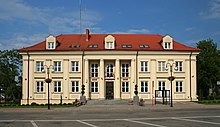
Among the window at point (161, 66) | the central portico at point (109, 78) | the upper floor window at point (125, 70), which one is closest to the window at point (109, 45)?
the central portico at point (109, 78)

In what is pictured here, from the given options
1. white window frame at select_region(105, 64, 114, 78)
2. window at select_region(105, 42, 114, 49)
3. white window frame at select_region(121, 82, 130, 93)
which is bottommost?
white window frame at select_region(121, 82, 130, 93)

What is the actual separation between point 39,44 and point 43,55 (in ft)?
10.6

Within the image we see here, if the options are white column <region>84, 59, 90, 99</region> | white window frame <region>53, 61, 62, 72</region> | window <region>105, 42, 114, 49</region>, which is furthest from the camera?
white window frame <region>53, 61, 62, 72</region>

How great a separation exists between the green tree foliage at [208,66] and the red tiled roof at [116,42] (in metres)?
14.3

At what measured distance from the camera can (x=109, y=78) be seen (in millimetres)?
50688

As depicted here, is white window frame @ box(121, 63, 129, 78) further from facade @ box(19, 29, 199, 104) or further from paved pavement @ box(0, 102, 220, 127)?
paved pavement @ box(0, 102, 220, 127)

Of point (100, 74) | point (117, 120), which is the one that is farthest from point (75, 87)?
point (117, 120)

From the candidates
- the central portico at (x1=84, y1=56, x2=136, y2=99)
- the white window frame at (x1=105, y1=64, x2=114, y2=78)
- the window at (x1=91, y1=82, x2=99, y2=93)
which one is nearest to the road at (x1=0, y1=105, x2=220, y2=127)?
the central portico at (x1=84, y1=56, x2=136, y2=99)

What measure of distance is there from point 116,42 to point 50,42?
11.8m

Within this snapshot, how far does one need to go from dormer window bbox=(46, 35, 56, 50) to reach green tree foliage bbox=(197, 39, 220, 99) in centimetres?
3309

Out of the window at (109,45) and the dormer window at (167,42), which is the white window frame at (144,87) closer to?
the dormer window at (167,42)

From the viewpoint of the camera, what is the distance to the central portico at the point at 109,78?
163 ft

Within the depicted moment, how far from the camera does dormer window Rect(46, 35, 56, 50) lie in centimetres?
5012

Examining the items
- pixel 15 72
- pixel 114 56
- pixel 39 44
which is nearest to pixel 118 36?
pixel 114 56
